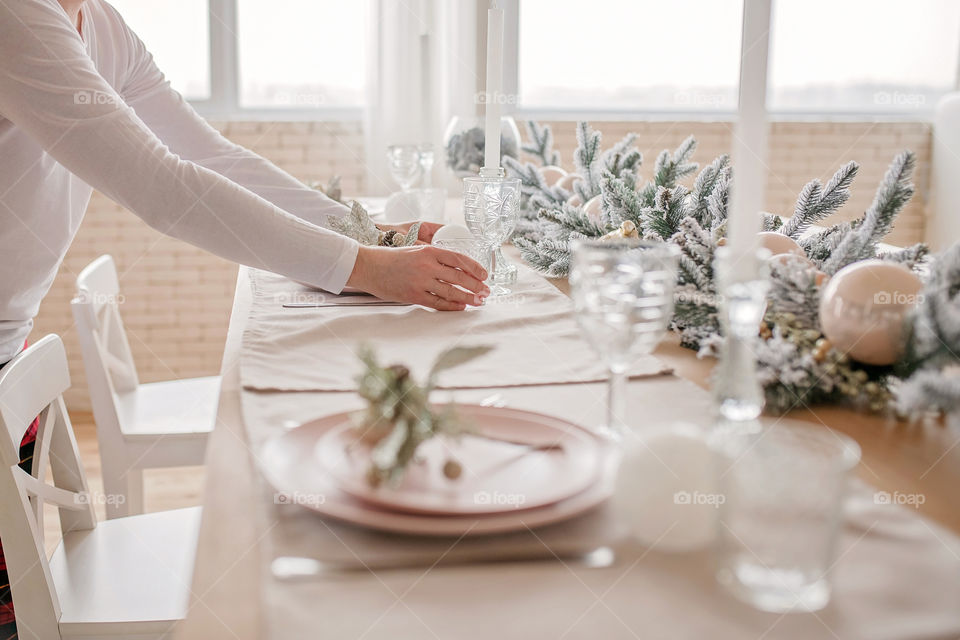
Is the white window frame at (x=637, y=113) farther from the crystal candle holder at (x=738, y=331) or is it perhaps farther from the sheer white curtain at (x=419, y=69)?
the crystal candle holder at (x=738, y=331)

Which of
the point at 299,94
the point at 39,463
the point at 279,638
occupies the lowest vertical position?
the point at 39,463

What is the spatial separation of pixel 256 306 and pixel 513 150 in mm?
1159

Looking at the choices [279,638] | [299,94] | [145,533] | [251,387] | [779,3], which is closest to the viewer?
[279,638]

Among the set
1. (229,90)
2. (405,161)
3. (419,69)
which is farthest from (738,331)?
(229,90)

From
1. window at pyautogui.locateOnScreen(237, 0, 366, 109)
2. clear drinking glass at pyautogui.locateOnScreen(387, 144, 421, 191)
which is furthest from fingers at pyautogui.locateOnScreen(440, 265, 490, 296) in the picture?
window at pyautogui.locateOnScreen(237, 0, 366, 109)

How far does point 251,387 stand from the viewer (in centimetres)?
82

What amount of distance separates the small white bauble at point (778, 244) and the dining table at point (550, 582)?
1.24ft

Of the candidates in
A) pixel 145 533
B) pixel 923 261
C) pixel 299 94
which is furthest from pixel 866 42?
pixel 145 533

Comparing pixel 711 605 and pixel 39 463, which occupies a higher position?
pixel 711 605

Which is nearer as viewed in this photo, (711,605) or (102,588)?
(711,605)

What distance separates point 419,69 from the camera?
3451mm

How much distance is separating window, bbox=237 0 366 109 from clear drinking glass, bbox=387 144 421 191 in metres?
1.61

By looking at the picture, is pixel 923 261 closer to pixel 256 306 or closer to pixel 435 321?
pixel 435 321

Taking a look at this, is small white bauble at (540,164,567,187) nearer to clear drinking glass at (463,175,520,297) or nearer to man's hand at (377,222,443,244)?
man's hand at (377,222,443,244)
